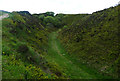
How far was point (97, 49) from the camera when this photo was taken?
746 inches

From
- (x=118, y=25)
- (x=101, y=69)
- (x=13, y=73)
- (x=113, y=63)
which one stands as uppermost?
(x=118, y=25)

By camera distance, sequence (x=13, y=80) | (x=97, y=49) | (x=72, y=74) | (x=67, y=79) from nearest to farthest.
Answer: (x=13, y=80), (x=67, y=79), (x=72, y=74), (x=97, y=49)

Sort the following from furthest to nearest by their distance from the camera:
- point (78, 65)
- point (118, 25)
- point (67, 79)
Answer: point (118, 25), point (78, 65), point (67, 79)

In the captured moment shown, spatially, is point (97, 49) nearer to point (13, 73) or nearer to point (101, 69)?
point (101, 69)

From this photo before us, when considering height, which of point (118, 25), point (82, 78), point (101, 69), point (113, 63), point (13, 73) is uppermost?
point (118, 25)

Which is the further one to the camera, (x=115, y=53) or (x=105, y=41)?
(x=105, y=41)

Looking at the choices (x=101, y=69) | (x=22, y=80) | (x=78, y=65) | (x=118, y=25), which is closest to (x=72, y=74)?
(x=78, y=65)

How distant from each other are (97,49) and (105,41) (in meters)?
3.42

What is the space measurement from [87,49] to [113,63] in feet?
22.4

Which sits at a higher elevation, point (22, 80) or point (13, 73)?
point (13, 73)

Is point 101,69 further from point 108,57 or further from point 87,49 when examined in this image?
point 87,49

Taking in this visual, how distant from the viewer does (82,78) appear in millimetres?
13008

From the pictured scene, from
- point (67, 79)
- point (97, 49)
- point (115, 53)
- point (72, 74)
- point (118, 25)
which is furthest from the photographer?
point (118, 25)

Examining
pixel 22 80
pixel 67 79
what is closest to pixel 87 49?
pixel 67 79
